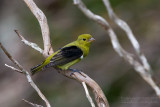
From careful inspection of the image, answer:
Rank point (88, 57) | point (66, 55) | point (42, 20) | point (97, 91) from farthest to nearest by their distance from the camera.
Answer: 1. point (88, 57)
2. point (66, 55)
3. point (42, 20)
4. point (97, 91)

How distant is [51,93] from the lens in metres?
7.54

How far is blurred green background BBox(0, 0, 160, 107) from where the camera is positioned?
22.4ft

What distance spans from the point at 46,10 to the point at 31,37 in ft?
3.48

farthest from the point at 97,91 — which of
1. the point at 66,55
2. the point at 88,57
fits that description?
the point at 88,57

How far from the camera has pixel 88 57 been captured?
789cm

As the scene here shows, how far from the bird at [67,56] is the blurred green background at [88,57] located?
1294 mm

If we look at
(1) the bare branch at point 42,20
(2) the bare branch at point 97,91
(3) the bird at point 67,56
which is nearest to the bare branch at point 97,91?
(2) the bare branch at point 97,91

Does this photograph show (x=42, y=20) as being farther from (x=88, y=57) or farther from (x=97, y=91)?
(x=88, y=57)

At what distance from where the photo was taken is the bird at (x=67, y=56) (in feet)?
15.1

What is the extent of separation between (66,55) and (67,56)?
0.09 ft

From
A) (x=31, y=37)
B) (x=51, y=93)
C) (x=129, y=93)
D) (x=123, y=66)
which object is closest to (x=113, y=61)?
(x=123, y=66)

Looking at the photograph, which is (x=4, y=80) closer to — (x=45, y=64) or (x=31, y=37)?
(x=31, y=37)

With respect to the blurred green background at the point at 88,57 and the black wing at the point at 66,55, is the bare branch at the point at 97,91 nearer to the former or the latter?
the black wing at the point at 66,55

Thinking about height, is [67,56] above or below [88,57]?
above
